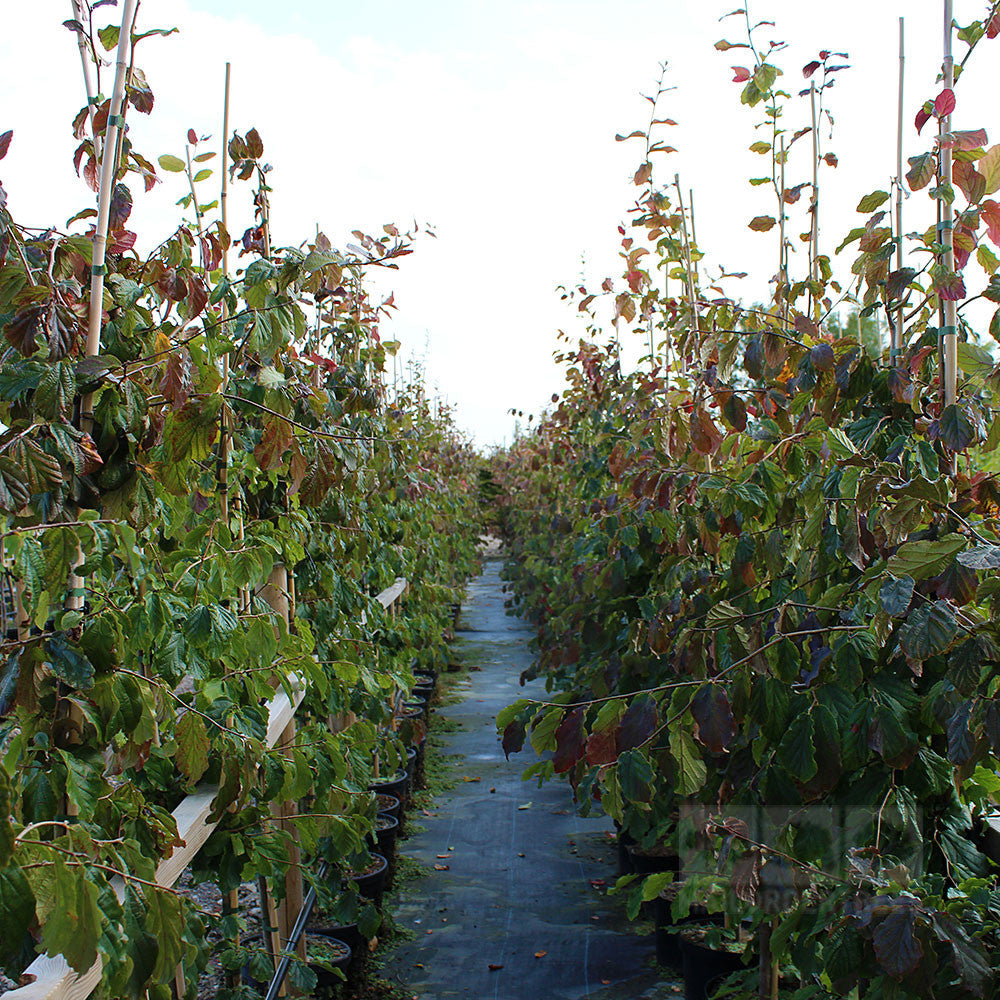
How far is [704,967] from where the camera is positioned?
300 centimetres

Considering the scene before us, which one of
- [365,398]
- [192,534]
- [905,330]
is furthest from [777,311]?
[192,534]

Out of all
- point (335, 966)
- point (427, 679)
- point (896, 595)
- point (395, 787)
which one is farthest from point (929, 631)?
point (427, 679)

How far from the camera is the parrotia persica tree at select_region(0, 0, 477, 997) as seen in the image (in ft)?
3.47

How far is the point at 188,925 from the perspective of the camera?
1469mm

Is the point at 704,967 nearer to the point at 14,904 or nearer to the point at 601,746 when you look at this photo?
the point at 601,746

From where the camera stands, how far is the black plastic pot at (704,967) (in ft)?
9.70

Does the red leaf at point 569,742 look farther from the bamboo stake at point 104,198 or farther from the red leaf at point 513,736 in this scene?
the bamboo stake at point 104,198

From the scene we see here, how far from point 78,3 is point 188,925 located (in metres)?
1.49

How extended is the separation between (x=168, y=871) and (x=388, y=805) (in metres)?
3.02

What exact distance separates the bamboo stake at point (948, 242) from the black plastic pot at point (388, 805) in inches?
136

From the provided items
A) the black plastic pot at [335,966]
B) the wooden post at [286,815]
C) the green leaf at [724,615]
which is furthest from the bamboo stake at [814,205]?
the black plastic pot at [335,966]

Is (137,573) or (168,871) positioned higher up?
(137,573)

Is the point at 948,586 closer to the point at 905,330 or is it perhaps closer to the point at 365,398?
the point at 905,330

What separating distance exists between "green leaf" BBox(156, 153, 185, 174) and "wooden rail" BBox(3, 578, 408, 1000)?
1104mm
